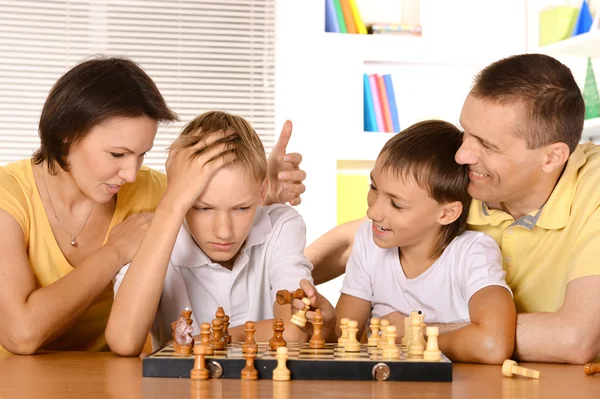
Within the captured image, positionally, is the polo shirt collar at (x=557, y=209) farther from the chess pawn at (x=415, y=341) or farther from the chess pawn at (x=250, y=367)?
the chess pawn at (x=250, y=367)

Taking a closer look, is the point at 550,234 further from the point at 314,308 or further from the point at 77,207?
the point at 77,207

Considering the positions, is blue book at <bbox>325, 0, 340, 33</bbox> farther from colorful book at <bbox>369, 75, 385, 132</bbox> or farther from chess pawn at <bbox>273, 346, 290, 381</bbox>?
chess pawn at <bbox>273, 346, 290, 381</bbox>

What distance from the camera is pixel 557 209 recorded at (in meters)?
2.03

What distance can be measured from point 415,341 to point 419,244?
0.65 metres

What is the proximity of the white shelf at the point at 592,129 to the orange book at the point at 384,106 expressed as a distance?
4.13ft

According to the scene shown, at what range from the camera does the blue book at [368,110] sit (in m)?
5.30

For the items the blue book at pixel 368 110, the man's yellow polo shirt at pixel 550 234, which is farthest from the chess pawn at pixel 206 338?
the blue book at pixel 368 110

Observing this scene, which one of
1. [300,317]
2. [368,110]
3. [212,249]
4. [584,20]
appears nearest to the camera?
[300,317]

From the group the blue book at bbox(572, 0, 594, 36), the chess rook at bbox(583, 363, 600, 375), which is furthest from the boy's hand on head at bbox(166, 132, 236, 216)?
the blue book at bbox(572, 0, 594, 36)

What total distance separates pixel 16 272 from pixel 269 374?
85 centimetres

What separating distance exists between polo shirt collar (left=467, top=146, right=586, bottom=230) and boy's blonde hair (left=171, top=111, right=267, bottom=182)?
65 centimetres

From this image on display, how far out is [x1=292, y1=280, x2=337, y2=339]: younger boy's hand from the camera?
1750 millimetres

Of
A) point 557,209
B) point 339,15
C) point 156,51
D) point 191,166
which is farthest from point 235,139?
point 156,51

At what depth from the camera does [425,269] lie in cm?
216
